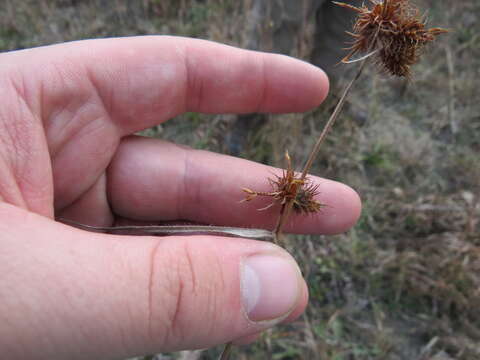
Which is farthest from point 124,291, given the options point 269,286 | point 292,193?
point 292,193

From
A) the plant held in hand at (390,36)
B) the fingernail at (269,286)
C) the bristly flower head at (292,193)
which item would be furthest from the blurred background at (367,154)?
the bristly flower head at (292,193)

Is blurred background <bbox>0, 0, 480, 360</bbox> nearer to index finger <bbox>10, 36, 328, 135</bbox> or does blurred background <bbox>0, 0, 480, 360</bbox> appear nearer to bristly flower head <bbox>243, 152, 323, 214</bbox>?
index finger <bbox>10, 36, 328, 135</bbox>

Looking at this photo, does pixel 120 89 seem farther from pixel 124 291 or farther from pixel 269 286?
pixel 269 286

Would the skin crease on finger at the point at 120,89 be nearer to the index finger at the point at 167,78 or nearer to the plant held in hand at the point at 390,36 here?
the index finger at the point at 167,78

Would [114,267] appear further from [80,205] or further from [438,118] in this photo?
[438,118]

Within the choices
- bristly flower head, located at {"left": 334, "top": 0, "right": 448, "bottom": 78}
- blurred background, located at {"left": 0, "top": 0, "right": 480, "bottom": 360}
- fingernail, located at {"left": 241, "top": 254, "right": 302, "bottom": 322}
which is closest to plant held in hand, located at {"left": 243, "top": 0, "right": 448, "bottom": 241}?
bristly flower head, located at {"left": 334, "top": 0, "right": 448, "bottom": 78}

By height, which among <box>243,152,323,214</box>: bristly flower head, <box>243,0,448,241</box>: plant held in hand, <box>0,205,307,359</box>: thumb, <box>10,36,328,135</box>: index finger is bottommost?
<box>0,205,307,359</box>: thumb
